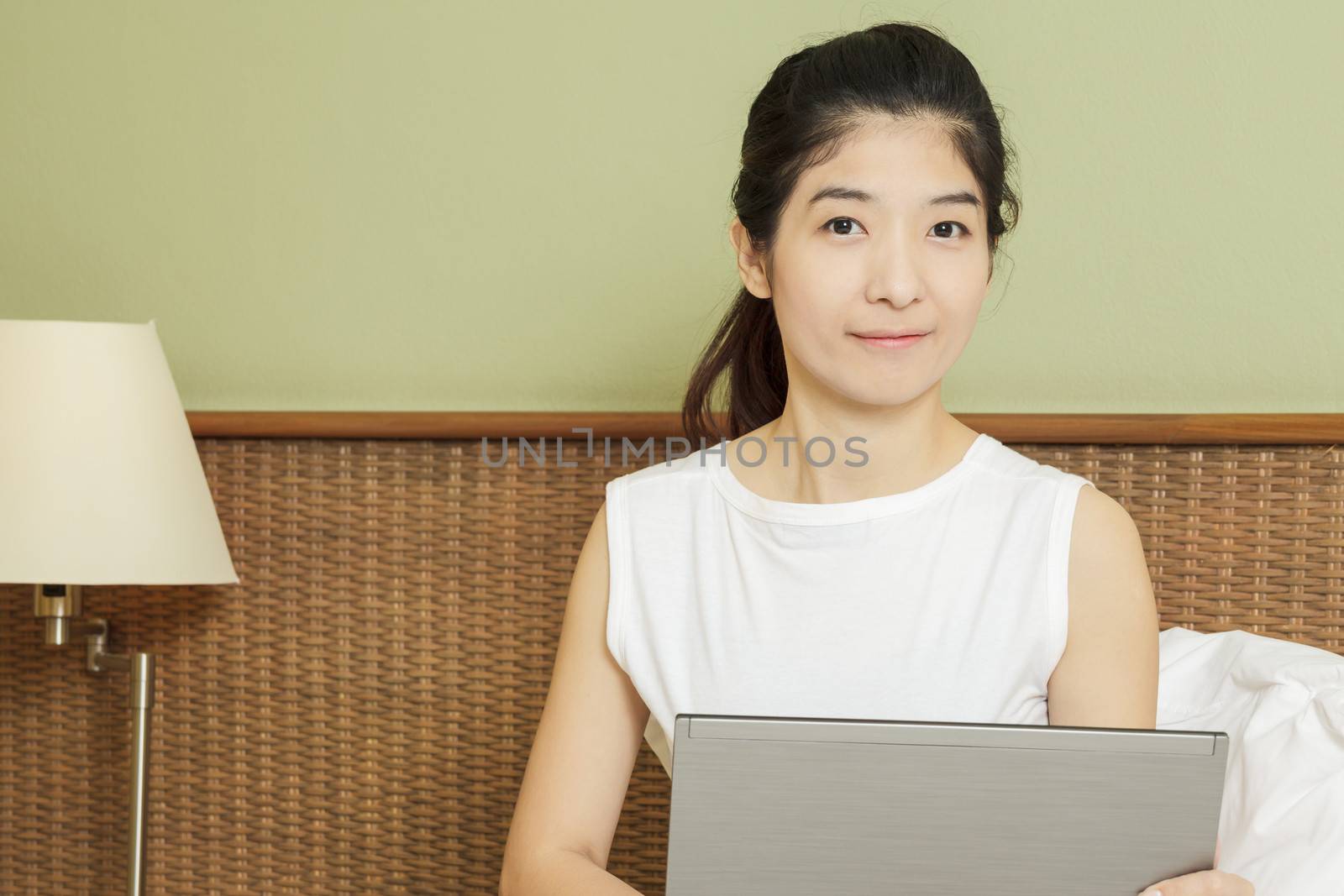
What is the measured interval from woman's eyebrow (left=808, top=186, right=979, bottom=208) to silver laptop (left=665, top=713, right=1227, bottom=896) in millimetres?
435

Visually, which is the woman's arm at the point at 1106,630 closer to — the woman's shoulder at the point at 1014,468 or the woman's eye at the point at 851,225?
the woman's shoulder at the point at 1014,468

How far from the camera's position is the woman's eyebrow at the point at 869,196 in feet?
3.14

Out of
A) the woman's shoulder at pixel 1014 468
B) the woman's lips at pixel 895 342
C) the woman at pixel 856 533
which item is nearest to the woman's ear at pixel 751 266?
the woman at pixel 856 533

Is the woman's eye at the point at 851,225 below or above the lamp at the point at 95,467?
above

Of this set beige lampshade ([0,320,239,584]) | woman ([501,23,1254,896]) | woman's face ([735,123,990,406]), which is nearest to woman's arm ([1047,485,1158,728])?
woman ([501,23,1254,896])

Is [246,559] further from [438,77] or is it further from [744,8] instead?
[744,8]

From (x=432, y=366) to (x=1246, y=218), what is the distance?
88 centimetres

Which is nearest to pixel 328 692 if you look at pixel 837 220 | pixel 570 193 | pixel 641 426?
pixel 641 426

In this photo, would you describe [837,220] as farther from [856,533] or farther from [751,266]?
[856,533]

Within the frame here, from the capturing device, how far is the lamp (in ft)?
4.16

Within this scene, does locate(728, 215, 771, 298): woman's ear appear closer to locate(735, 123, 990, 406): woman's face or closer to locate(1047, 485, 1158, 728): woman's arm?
locate(735, 123, 990, 406): woman's face

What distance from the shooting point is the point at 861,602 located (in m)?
1.03

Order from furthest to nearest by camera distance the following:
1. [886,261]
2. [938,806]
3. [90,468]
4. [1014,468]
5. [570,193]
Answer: [570,193] < [90,468] < [1014,468] < [886,261] < [938,806]

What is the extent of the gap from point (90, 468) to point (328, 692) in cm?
37
